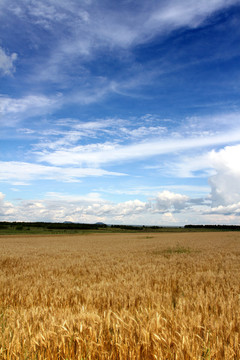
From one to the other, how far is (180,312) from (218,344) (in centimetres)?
116

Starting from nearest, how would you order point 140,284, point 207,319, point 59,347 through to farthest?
point 59,347 → point 207,319 → point 140,284

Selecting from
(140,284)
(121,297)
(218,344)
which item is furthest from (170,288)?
(218,344)

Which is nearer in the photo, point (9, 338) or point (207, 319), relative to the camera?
point (9, 338)

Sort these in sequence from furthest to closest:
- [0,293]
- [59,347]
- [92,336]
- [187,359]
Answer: [0,293] < [92,336] < [59,347] < [187,359]

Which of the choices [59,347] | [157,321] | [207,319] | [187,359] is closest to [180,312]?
[207,319]

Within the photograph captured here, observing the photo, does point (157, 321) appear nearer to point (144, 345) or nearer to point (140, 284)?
point (144, 345)

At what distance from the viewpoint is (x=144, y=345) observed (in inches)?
116

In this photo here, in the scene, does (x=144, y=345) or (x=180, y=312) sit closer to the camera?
(x=144, y=345)

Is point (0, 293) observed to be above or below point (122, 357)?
below

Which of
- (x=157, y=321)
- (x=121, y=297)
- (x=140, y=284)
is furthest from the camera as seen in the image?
(x=140, y=284)

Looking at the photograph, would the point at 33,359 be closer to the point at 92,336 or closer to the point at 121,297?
the point at 92,336

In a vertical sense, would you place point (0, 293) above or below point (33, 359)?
below

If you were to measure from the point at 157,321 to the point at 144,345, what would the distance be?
0.55 m

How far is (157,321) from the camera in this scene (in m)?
3.45
